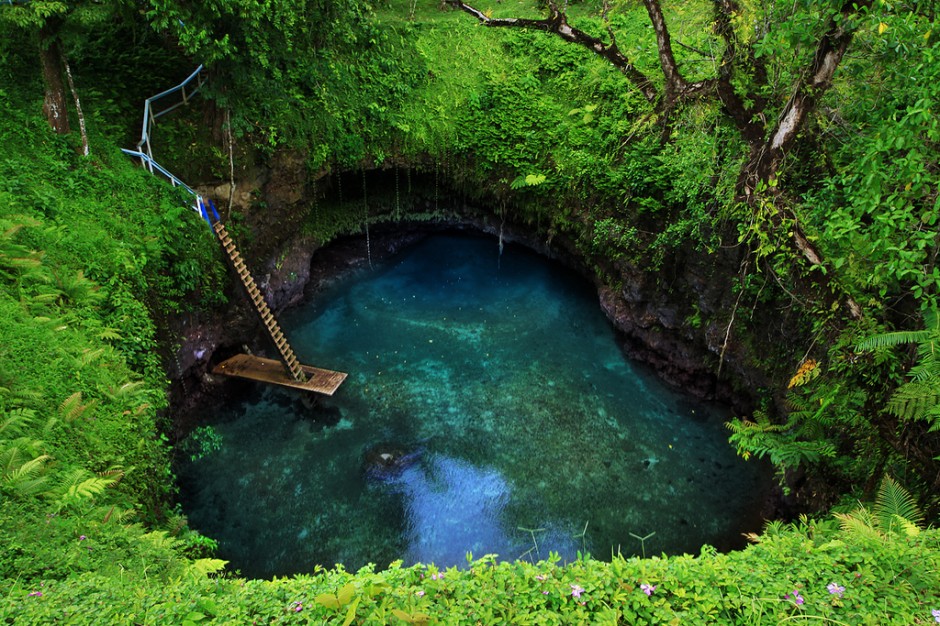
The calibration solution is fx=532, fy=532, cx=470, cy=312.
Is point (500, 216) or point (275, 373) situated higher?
point (500, 216)

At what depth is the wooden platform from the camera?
13.3 metres

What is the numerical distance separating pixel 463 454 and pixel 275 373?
5.25 m

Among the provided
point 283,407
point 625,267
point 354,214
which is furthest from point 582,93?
point 283,407

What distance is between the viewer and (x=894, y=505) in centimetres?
676

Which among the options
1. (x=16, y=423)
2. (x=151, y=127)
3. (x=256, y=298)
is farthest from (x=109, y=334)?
(x=151, y=127)

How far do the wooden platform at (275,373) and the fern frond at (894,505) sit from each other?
10.7 meters

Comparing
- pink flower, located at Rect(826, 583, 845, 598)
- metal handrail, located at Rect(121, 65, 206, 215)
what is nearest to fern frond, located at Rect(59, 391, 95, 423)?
metal handrail, located at Rect(121, 65, 206, 215)

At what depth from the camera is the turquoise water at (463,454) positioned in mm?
11023

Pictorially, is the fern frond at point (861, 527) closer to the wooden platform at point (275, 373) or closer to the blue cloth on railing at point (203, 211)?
the wooden platform at point (275, 373)

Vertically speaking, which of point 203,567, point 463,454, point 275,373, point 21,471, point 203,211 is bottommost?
point 463,454

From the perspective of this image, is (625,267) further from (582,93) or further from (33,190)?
(33,190)

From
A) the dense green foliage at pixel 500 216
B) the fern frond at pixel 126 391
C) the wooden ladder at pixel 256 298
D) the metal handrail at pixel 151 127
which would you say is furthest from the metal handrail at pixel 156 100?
the fern frond at pixel 126 391

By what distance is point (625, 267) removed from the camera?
1578 cm

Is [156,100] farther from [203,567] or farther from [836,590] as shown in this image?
[836,590]
